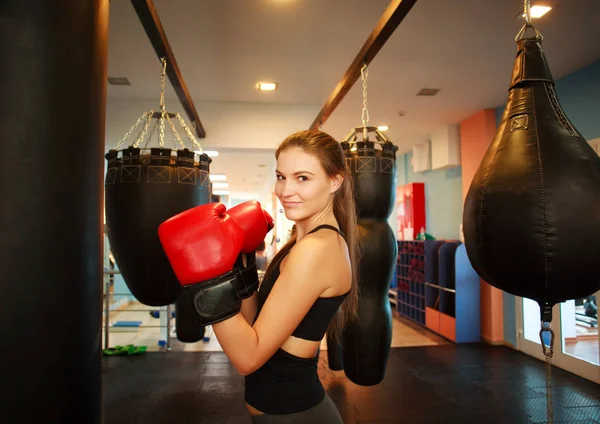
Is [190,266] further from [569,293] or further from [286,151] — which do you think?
[569,293]

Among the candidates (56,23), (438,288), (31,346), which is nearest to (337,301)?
(31,346)

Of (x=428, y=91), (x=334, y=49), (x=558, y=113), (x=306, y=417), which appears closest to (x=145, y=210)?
(x=306, y=417)

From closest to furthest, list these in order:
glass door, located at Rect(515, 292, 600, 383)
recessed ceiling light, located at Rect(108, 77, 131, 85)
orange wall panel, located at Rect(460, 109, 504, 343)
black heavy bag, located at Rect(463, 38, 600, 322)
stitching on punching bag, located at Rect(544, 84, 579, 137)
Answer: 1. black heavy bag, located at Rect(463, 38, 600, 322)
2. stitching on punching bag, located at Rect(544, 84, 579, 137)
3. glass door, located at Rect(515, 292, 600, 383)
4. recessed ceiling light, located at Rect(108, 77, 131, 85)
5. orange wall panel, located at Rect(460, 109, 504, 343)

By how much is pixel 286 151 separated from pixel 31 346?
83cm

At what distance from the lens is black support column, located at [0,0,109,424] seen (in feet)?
2.47

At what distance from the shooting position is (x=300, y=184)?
1.23 metres

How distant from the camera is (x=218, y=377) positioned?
3957 millimetres

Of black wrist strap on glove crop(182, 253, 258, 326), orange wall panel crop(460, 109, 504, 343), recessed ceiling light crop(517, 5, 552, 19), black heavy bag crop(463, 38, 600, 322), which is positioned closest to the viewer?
black wrist strap on glove crop(182, 253, 258, 326)

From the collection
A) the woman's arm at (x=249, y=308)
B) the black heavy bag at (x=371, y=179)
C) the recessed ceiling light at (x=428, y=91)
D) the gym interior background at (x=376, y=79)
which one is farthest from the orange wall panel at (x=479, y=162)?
the woman's arm at (x=249, y=308)

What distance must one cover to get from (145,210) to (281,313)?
40.3 inches

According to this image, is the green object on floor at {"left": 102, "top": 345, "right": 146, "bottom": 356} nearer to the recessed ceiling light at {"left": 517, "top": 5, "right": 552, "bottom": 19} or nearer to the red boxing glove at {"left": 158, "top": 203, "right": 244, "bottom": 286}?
the red boxing glove at {"left": 158, "top": 203, "right": 244, "bottom": 286}

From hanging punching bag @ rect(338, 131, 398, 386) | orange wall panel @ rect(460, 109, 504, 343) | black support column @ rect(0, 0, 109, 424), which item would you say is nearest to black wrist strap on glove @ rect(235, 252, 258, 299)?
black support column @ rect(0, 0, 109, 424)

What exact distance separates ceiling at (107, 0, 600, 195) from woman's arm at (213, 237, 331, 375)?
239cm

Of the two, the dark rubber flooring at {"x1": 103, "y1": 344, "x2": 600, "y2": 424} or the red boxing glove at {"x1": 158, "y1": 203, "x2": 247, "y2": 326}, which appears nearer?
the red boxing glove at {"x1": 158, "y1": 203, "x2": 247, "y2": 326}
